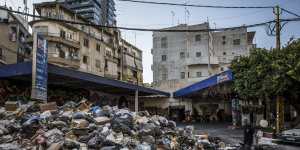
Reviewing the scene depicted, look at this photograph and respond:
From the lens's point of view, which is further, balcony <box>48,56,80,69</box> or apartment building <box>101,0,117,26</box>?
apartment building <box>101,0,117,26</box>

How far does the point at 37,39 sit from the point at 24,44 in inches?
1269

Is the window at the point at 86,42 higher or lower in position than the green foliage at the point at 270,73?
higher

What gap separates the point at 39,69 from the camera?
679 inches

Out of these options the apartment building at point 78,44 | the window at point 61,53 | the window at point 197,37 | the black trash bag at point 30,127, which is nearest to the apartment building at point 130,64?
the apartment building at point 78,44

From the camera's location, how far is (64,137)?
11281mm

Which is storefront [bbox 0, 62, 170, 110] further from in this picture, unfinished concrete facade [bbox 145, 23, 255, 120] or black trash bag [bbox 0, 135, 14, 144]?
unfinished concrete facade [bbox 145, 23, 255, 120]

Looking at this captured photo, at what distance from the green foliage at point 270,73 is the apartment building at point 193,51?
31.2 meters

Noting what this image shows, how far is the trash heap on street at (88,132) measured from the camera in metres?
10.9

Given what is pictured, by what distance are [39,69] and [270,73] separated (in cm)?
1402

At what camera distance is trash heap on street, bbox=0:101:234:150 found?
10.9 m

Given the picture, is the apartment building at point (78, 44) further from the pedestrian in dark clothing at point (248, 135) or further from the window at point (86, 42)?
the pedestrian in dark clothing at point (248, 135)

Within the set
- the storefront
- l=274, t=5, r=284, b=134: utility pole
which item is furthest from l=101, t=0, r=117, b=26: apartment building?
l=274, t=5, r=284, b=134: utility pole

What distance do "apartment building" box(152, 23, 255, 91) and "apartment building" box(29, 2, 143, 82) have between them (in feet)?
26.2

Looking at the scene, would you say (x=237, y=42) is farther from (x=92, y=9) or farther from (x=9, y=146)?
(x=92, y=9)
